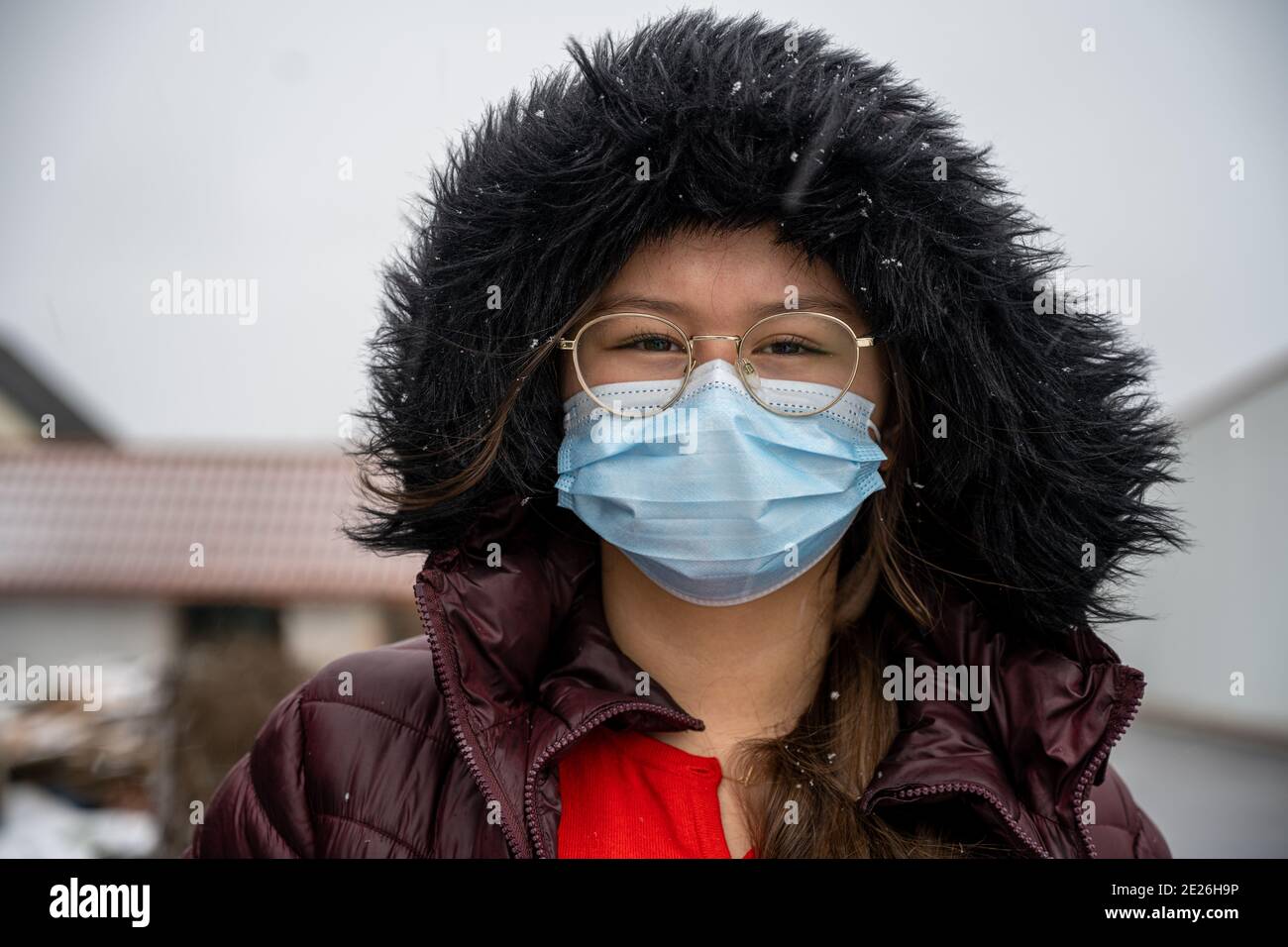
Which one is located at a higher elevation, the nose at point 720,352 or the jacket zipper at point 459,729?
the nose at point 720,352

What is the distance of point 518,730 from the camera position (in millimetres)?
1636

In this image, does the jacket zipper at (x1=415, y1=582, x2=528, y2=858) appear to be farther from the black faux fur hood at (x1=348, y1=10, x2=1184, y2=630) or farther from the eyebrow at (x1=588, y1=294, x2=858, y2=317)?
the eyebrow at (x1=588, y1=294, x2=858, y2=317)

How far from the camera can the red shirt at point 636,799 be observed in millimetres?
1549

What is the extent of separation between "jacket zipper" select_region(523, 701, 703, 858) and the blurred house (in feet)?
12.3

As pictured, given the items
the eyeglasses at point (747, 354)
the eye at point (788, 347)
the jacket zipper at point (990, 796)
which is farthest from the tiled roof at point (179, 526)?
the jacket zipper at point (990, 796)

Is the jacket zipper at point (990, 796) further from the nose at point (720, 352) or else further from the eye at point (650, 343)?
the eye at point (650, 343)

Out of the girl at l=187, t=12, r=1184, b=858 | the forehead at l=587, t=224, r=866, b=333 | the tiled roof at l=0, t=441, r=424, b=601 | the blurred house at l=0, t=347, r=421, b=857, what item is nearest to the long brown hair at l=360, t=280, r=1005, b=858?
the girl at l=187, t=12, r=1184, b=858

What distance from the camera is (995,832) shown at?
5.13 ft

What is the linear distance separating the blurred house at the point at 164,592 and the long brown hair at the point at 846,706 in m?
3.62

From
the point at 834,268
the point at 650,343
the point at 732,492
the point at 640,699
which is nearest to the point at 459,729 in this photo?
the point at 640,699

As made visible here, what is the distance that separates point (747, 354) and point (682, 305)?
0.47 feet

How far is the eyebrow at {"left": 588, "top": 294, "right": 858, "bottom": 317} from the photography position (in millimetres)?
1650

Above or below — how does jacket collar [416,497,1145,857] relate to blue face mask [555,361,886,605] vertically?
below
